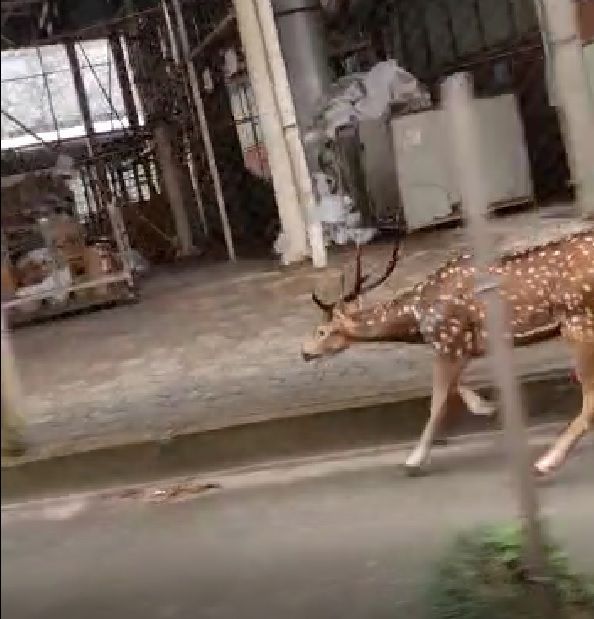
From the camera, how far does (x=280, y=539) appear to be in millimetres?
1040

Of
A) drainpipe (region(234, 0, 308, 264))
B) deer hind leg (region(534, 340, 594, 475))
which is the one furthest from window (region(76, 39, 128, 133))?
deer hind leg (region(534, 340, 594, 475))

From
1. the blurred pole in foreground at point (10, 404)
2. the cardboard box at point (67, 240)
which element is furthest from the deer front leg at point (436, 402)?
the blurred pole in foreground at point (10, 404)

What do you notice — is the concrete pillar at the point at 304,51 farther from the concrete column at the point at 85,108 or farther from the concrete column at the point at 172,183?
the concrete column at the point at 85,108

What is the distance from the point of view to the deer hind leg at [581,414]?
4.09 feet

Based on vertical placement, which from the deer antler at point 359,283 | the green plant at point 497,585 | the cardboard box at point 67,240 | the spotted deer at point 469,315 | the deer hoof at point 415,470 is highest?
the cardboard box at point 67,240

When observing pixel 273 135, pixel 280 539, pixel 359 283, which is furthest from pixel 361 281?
pixel 273 135

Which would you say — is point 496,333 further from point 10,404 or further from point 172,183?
point 10,404

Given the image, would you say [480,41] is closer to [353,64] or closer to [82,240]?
[353,64]

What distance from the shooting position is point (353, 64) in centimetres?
133

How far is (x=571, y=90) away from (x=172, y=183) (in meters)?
1.37

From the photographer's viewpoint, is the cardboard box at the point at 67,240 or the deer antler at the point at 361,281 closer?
the cardboard box at the point at 67,240

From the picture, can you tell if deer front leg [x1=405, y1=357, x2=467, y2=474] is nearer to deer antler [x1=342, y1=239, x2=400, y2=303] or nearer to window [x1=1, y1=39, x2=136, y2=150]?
deer antler [x1=342, y1=239, x2=400, y2=303]

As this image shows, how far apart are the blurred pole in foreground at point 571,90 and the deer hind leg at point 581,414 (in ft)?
0.79

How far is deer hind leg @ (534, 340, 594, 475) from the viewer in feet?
4.09
